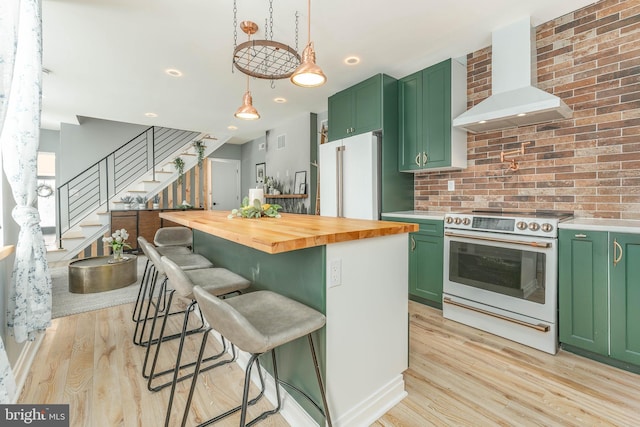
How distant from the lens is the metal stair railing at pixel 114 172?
6.35 m

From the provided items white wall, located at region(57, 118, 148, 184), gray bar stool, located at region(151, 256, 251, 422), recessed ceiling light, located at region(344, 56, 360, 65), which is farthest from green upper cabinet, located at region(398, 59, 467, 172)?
white wall, located at region(57, 118, 148, 184)

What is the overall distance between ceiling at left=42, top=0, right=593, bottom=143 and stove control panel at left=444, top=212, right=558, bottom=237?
169 cm

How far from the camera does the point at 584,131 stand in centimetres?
243

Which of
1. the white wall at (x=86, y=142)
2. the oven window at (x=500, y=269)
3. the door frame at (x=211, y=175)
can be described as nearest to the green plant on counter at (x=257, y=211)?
the oven window at (x=500, y=269)

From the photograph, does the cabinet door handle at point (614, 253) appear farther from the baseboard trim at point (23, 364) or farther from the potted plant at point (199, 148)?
the potted plant at point (199, 148)

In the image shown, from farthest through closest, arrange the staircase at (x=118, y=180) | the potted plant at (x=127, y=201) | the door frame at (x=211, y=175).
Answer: the door frame at (x=211, y=175) < the potted plant at (x=127, y=201) < the staircase at (x=118, y=180)

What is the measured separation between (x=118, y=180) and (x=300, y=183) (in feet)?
14.8

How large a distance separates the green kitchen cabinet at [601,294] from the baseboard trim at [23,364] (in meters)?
3.57

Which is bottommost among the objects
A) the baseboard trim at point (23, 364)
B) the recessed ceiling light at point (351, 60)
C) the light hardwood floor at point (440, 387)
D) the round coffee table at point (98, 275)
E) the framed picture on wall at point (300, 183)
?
the light hardwood floor at point (440, 387)

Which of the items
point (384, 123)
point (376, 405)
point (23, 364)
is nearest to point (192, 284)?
point (376, 405)

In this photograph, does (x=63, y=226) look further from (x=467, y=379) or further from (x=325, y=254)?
(x=467, y=379)

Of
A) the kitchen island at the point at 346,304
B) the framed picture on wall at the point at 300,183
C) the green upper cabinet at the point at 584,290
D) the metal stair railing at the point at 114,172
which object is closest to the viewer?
the kitchen island at the point at 346,304

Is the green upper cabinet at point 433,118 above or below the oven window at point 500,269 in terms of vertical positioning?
above

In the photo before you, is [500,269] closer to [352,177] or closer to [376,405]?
[376,405]
